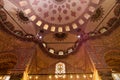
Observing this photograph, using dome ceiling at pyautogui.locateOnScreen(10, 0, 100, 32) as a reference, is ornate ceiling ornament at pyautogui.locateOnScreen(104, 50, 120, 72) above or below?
below

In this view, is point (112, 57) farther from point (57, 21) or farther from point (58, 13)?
point (58, 13)

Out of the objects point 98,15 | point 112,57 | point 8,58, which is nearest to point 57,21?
point 98,15

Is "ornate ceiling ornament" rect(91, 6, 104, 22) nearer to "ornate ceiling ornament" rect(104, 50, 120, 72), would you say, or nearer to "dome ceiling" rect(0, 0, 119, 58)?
"dome ceiling" rect(0, 0, 119, 58)

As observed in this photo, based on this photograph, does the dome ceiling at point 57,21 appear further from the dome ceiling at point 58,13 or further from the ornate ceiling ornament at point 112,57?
the ornate ceiling ornament at point 112,57

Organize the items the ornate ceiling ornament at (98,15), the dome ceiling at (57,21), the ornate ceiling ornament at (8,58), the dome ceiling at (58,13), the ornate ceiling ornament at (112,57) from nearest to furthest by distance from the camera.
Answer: the ornate ceiling ornament at (112,57), the ornate ceiling ornament at (8,58), the dome ceiling at (57,21), the ornate ceiling ornament at (98,15), the dome ceiling at (58,13)

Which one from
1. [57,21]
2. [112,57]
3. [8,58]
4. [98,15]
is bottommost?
[112,57]

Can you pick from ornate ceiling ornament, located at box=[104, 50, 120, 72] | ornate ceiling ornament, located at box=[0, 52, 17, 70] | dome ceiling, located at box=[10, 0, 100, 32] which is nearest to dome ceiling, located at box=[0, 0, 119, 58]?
dome ceiling, located at box=[10, 0, 100, 32]

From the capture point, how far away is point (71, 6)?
17.3 metres

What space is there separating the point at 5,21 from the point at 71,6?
630 centimetres

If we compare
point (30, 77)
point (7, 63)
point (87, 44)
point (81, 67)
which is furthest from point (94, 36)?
point (7, 63)

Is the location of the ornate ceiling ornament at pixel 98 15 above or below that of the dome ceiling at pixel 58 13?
below

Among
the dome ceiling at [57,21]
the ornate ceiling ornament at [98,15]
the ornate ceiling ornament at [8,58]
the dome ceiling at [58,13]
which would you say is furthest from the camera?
the dome ceiling at [58,13]

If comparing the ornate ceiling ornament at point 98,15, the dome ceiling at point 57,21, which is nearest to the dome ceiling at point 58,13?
the dome ceiling at point 57,21

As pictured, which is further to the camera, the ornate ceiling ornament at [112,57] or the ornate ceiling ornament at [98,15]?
the ornate ceiling ornament at [98,15]
